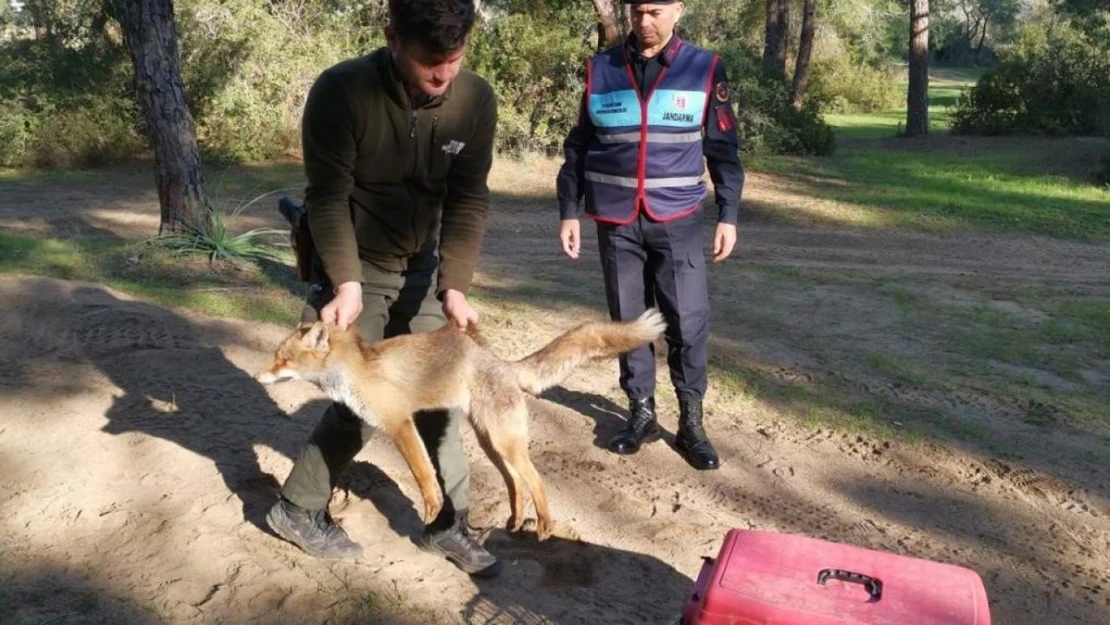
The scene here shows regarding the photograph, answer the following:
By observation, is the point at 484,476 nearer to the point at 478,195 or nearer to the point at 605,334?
the point at 605,334

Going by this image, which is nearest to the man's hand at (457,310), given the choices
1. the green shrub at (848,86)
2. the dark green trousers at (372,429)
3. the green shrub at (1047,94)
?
the dark green trousers at (372,429)

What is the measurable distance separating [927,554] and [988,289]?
234 inches

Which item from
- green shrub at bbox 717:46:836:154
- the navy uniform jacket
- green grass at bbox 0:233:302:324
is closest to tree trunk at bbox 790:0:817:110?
green shrub at bbox 717:46:836:154

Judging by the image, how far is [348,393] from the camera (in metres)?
3.85

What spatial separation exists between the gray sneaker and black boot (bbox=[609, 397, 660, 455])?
1.94 m

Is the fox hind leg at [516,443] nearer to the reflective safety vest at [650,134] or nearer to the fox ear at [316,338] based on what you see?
the fox ear at [316,338]

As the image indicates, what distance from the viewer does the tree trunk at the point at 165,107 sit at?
29.2 ft

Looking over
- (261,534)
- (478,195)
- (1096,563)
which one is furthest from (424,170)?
(1096,563)

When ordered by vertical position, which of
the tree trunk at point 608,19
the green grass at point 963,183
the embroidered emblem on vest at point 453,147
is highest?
the tree trunk at point 608,19

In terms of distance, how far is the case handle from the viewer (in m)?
2.99

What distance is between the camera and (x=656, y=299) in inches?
216

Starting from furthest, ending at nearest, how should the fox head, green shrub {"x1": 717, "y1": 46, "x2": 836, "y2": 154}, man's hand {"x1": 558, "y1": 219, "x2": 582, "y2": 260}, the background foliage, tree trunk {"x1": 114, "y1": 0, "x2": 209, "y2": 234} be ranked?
1. green shrub {"x1": 717, "y1": 46, "x2": 836, "y2": 154}
2. the background foliage
3. tree trunk {"x1": 114, "y1": 0, "x2": 209, "y2": 234}
4. man's hand {"x1": 558, "y1": 219, "x2": 582, "y2": 260}
5. the fox head

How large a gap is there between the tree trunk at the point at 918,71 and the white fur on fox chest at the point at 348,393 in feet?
80.5

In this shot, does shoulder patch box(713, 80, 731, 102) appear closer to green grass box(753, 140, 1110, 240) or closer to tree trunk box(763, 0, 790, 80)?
green grass box(753, 140, 1110, 240)
